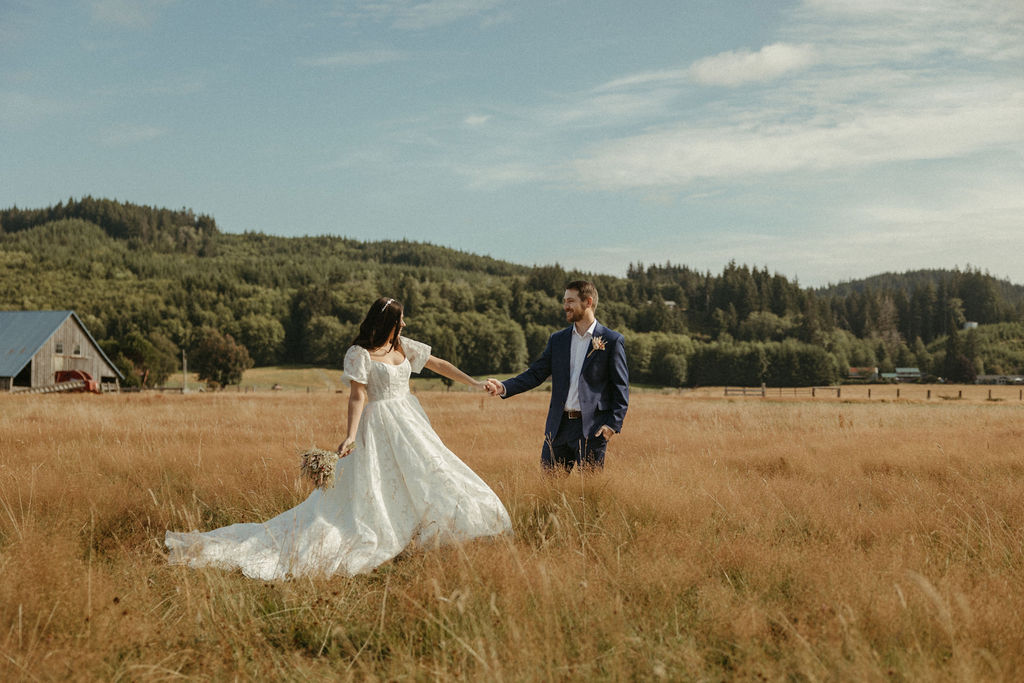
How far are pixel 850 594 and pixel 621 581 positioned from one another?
4.10 ft

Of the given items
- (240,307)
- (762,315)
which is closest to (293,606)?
(240,307)

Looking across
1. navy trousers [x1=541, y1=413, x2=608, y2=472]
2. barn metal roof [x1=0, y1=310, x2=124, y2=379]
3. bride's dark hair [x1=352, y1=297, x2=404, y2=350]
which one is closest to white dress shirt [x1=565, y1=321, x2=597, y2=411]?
navy trousers [x1=541, y1=413, x2=608, y2=472]

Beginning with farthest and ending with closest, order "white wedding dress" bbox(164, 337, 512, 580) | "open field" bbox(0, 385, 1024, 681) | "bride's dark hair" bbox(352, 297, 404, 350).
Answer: "bride's dark hair" bbox(352, 297, 404, 350)
"white wedding dress" bbox(164, 337, 512, 580)
"open field" bbox(0, 385, 1024, 681)

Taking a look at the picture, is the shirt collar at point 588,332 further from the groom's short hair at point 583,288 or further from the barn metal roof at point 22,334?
the barn metal roof at point 22,334

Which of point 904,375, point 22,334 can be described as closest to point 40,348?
point 22,334

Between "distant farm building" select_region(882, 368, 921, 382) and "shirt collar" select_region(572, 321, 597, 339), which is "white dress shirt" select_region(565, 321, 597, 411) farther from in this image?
"distant farm building" select_region(882, 368, 921, 382)

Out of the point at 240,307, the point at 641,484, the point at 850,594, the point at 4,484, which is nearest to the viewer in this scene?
the point at 850,594

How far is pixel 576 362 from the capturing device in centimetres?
685

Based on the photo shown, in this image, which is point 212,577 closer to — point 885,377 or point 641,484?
point 641,484

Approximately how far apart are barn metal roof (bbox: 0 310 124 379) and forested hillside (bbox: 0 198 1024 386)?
28.4 meters

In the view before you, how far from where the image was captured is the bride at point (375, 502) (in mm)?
5070

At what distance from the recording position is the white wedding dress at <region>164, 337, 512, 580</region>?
16.5 feet

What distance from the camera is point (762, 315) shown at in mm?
163875

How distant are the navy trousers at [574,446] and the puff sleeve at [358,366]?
2.07 metres
